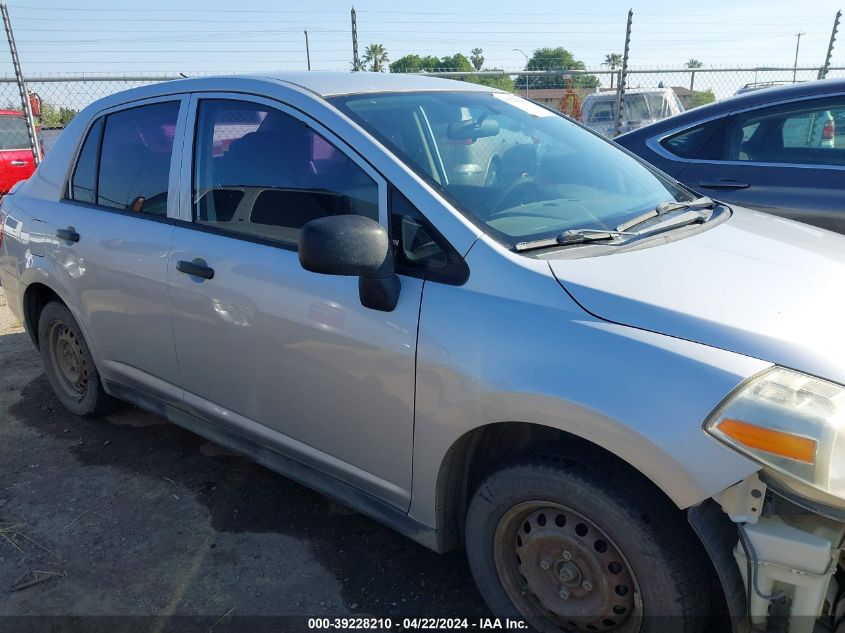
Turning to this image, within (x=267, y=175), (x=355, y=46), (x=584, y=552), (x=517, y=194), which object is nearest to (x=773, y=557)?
(x=584, y=552)

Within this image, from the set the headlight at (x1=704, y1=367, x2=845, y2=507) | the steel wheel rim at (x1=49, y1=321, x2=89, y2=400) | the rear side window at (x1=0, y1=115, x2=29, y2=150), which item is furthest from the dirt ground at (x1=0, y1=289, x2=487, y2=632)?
the rear side window at (x1=0, y1=115, x2=29, y2=150)

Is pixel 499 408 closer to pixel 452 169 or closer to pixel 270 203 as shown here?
pixel 452 169

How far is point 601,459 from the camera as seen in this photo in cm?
186

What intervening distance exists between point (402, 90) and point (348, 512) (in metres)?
1.84

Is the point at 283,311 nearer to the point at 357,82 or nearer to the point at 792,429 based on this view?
the point at 357,82

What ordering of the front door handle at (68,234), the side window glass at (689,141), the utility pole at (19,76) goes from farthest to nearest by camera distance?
the utility pole at (19,76) → the side window glass at (689,141) → the front door handle at (68,234)

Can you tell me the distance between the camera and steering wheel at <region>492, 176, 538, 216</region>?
232 centimetres

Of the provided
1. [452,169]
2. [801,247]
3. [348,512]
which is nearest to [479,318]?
[452,169]

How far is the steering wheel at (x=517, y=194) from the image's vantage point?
2.32 metres

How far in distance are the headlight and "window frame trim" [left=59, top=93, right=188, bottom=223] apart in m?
2.35

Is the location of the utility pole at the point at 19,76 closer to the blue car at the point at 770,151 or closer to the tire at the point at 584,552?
the blue car at the point at 770,151

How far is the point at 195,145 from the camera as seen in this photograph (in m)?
2.86

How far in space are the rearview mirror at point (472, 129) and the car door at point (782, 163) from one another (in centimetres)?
200

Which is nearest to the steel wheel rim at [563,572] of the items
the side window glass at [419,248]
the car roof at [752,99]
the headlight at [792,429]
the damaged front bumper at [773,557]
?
the damaged front bumper at [773,557]
